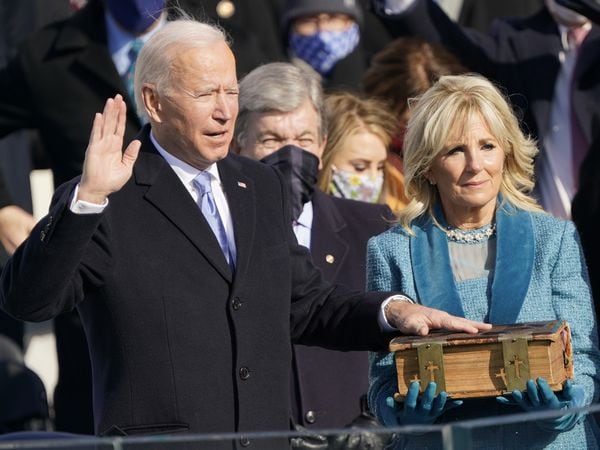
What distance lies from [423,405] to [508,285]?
1.71 feet

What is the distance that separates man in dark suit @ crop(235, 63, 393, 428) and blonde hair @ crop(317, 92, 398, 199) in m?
0.31

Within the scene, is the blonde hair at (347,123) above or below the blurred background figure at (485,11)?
below

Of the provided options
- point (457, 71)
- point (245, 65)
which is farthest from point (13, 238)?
point (457, 71)

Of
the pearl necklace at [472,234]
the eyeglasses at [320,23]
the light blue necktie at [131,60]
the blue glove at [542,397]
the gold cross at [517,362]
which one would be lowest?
the blue glove at [542,397]

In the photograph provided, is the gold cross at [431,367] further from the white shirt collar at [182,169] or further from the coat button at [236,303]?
the white shirt collar at [182,169]

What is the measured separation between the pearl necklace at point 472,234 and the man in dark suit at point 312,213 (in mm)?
851

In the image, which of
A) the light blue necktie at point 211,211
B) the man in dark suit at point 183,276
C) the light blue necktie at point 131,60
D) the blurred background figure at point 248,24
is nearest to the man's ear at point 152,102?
the man in dark suit at point 183,276

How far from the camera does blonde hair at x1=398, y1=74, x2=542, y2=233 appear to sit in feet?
16.1

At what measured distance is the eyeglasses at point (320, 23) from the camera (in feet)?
25.6

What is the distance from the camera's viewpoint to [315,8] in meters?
7.77

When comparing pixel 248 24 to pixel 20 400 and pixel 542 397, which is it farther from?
pixel 542 397

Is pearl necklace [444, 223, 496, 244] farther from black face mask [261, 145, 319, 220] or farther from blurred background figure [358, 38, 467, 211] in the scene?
blurred background figure [358, 38, 467, 211]

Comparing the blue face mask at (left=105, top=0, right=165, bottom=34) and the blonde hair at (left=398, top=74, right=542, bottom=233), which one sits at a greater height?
the blue face mask at (left=105, top=0, right=165, bottom=34)

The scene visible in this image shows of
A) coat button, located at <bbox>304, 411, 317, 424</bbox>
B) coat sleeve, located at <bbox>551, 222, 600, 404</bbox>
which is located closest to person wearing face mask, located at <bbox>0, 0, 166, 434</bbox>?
coat button, located at <bbox>304, 411, 317, 424</bbox>
